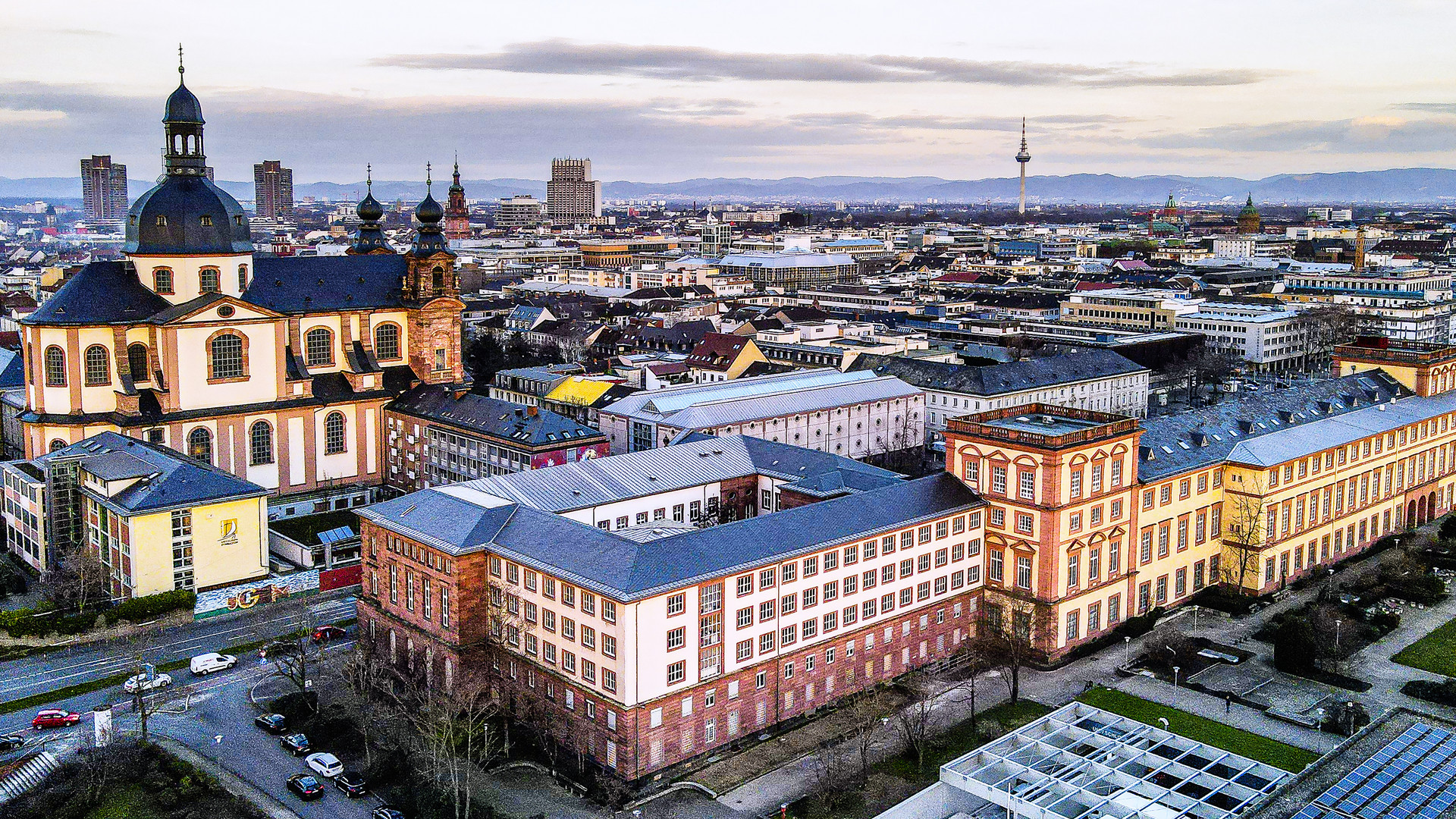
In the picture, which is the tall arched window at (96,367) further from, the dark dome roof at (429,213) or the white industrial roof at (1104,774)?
the white industrial roof at (1104,774)

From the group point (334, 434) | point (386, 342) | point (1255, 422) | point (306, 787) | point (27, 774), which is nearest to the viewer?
point (306, 787)

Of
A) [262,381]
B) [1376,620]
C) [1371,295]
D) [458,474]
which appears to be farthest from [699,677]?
[1371,295]

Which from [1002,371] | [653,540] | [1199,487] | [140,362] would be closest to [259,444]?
[140,362]

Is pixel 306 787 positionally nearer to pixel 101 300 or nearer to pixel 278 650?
pixel 278 650

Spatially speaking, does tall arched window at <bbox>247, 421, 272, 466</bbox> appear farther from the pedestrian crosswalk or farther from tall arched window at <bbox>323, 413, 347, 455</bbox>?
the pedestrian crosswalk

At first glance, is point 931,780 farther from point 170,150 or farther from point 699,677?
point 170,150

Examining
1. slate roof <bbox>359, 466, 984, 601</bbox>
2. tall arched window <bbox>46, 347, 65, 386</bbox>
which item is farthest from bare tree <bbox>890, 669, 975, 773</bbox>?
tall arched window <bbox>46, 347, 65, 386</bbox>
